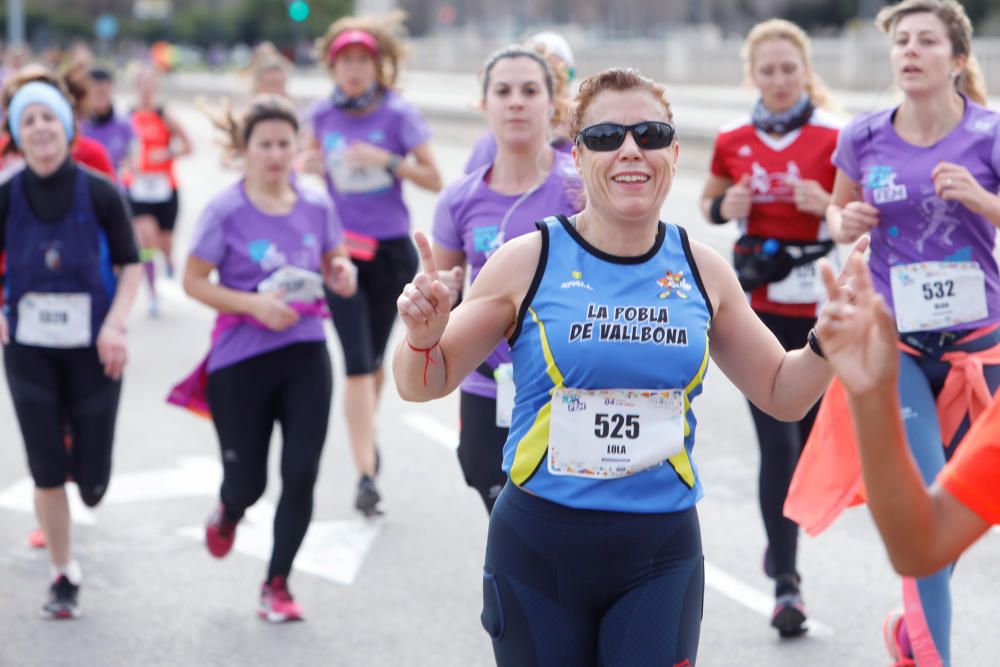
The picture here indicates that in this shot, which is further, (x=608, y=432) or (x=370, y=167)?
(x=370, y=167)

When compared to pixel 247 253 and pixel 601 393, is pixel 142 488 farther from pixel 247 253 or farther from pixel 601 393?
pixel 601 393

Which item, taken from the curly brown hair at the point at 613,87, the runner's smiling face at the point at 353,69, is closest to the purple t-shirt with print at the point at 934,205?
the curly brown hair at the point at 613,87

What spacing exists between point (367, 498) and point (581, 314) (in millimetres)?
4092

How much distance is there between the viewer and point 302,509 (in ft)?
19.7

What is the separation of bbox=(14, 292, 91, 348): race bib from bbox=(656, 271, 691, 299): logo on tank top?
126 inches

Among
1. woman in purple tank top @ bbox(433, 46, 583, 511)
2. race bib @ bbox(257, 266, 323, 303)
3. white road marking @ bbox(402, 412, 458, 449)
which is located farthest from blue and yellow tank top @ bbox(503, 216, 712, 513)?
white road marking @ bbox(402, 412, 458, 449)

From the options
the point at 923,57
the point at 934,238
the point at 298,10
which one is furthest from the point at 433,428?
the point at 298,10

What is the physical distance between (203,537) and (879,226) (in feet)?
11.4

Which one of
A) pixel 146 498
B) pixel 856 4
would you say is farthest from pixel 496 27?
pixel 146 498

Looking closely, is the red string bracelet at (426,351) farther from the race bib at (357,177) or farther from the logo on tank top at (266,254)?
the race bib at (357,177)

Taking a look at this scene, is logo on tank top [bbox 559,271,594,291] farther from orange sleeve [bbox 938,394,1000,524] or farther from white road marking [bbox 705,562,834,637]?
white road marking [bbox 705,562,834,637]

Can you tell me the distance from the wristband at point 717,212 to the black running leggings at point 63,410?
2416 millimetres

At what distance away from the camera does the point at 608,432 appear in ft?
11.6

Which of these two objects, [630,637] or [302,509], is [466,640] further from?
[630,637]
